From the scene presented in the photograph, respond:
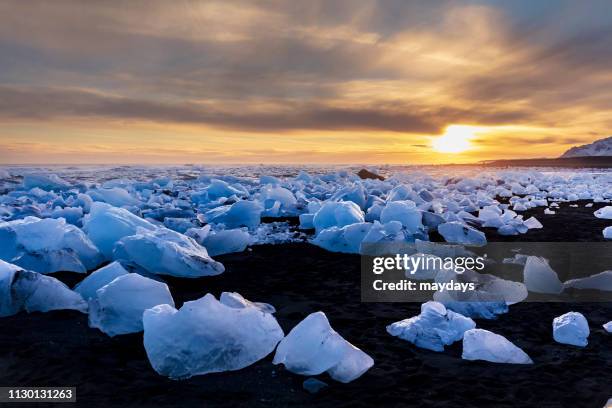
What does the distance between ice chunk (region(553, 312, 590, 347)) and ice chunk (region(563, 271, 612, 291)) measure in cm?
116

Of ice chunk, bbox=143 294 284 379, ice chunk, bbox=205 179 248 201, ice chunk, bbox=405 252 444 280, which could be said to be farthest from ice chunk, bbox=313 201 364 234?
ice chunk, bbox=205 179 248 201

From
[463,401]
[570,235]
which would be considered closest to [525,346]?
[463,401]

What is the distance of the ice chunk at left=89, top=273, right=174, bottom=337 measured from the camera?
3.00 metres

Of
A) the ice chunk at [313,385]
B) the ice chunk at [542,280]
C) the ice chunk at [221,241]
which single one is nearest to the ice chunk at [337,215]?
the ice chunk at [221,241]

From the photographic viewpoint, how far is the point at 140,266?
14.0 ft

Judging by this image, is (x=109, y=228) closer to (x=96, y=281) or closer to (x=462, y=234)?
(x=96, y=281)

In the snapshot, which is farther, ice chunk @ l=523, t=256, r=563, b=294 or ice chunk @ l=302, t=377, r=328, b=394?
ice chunk @ l=523, t=256, r=563, b=294

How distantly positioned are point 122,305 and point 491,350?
7.49ft

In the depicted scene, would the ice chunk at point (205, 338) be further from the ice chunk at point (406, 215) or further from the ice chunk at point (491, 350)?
the ice chunk at point (406, 215)

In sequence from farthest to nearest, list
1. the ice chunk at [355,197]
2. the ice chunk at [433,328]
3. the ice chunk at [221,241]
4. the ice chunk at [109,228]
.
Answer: the ice chunk at [355,197]
the ice chunk at [221,241]
the ice chunk at [109,228]
the ice chunk at [433,328]

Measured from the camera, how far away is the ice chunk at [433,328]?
277cm

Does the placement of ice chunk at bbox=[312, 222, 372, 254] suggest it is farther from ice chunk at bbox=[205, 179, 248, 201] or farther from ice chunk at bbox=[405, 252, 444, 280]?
ice chunk at bbox=[205, 179, 248, 201]

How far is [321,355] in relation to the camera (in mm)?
2375

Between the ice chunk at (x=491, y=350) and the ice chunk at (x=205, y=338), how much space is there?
3.55 ft
